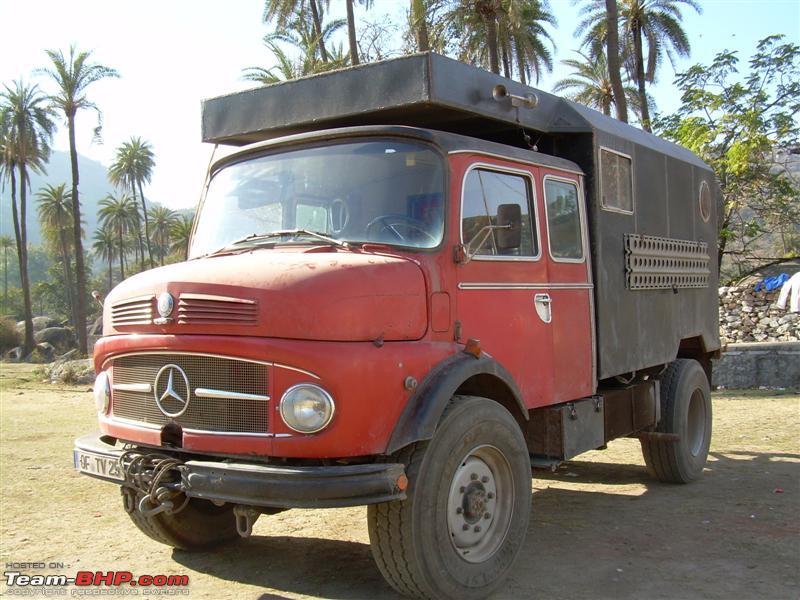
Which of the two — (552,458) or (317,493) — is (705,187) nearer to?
(552,458)

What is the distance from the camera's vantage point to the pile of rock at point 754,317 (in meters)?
19.3

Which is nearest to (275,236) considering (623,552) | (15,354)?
(623,552)

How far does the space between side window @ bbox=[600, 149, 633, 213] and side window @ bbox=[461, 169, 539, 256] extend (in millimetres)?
1055

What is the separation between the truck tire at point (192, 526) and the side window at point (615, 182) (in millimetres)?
3618

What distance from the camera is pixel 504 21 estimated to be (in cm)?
2552

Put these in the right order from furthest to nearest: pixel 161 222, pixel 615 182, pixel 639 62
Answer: pixel 161 222, pixel 639 62, pixel 615 182

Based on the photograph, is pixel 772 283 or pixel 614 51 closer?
pixel 614 51

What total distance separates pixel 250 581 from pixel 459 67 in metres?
3.46

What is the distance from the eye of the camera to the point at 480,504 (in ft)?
14.7

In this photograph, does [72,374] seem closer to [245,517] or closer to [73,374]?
[73,374]

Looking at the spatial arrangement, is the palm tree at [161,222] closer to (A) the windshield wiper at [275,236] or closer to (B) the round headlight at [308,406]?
(A) the windshield wiper at [275,236]

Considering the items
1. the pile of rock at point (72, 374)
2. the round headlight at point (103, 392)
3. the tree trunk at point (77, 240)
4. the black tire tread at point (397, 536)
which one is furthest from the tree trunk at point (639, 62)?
the black tire tread at point (397, 536)

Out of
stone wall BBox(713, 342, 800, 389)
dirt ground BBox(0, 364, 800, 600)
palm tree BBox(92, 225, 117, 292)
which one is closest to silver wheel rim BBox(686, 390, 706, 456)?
dirt ground BBox(0, 364, 800, 600)

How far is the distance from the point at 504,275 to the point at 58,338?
148 feet
